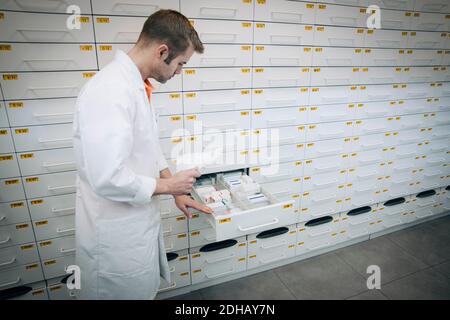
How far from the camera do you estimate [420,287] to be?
2604mm

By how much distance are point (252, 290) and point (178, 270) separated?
0.71 m

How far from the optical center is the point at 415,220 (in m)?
3.58

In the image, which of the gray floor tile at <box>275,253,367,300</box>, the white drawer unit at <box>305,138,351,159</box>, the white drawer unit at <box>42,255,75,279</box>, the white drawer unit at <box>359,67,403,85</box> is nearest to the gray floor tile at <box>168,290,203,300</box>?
the gray floor tile at <box>275,253,367,300</box>

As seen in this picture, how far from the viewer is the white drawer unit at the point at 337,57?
237 centimetres

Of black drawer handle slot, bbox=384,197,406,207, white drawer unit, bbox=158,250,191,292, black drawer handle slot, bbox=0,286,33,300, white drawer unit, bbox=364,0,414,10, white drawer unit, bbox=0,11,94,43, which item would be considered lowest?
white drawer unit, bbox=158,250,191,292

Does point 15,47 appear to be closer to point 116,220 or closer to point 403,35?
point 116,220

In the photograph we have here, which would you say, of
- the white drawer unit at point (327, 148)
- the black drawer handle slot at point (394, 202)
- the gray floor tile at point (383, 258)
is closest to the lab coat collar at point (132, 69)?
the white drawer unit at point (327, 148)

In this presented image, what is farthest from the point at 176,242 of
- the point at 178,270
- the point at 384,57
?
the point at 384,57

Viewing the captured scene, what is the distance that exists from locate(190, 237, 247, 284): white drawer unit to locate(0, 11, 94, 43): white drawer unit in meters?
1.83

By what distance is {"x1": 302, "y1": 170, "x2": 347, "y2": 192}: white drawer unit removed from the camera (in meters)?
2.73

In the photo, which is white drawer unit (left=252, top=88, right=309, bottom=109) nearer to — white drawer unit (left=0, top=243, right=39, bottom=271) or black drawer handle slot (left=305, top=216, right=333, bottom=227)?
A: black drawer handle slot (left=305, top=216, right=333, bottom=227)

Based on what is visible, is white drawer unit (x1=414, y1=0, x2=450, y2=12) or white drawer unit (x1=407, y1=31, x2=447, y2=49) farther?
white drawer unit (x1=407, y1=31, x2=447, y2=49)

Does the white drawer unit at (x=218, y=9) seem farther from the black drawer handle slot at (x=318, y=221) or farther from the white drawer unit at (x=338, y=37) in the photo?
the black drawer handle slot at (x=318, y=221)

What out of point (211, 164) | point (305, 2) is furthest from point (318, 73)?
point (211, 164)
